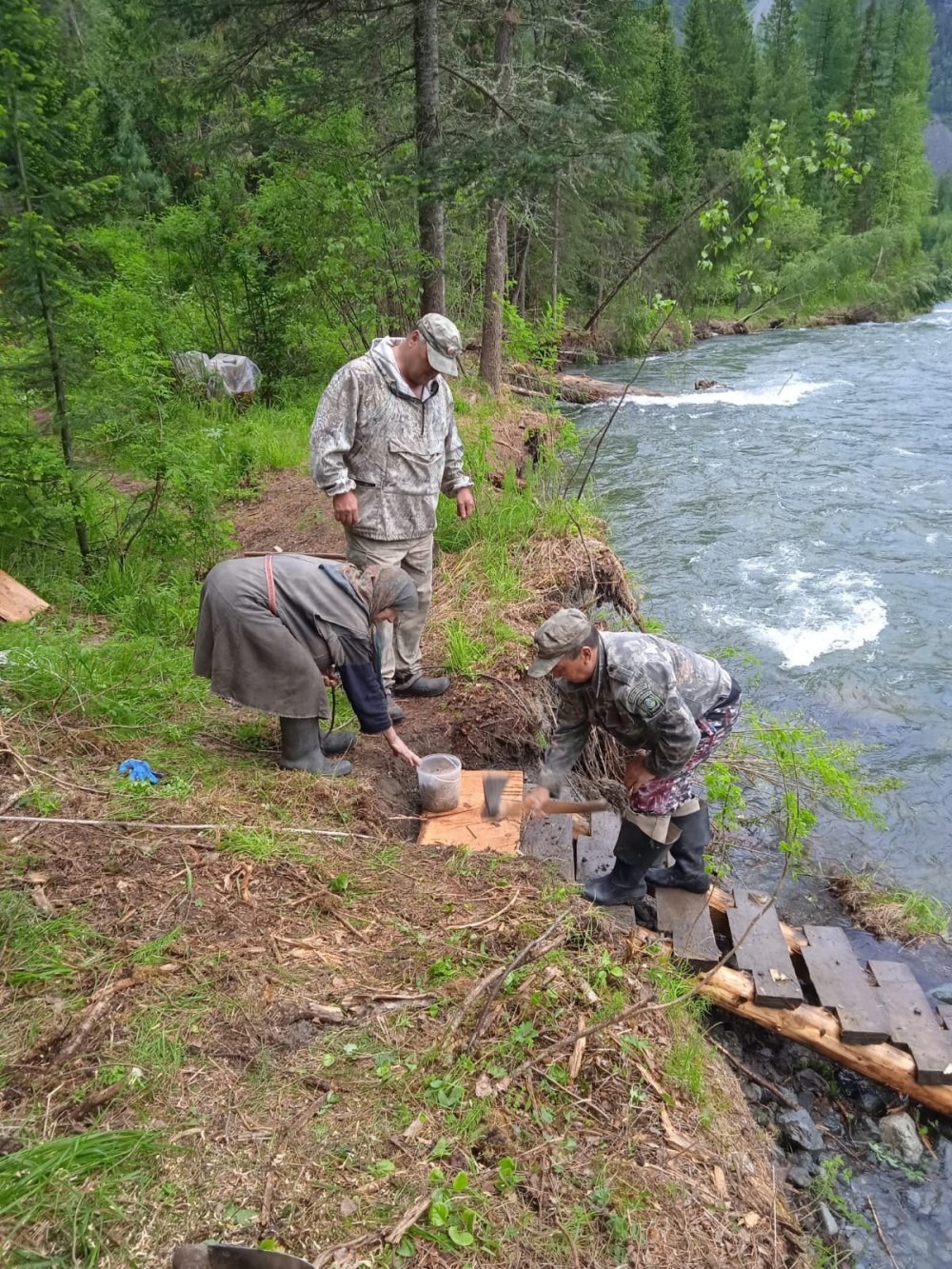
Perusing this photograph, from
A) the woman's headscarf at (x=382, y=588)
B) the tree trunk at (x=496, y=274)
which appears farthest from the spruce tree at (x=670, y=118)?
the woman's headscarf at (x=382, y=588)

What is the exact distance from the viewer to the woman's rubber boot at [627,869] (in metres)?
3.38

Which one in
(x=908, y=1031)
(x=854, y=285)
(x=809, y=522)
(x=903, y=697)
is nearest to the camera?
(x=908, y=1031)

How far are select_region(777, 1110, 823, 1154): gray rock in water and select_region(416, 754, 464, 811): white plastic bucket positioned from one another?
1712mm

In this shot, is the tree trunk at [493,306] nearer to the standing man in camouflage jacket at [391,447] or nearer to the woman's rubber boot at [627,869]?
the standing man in camouflage jacket at [391,447]

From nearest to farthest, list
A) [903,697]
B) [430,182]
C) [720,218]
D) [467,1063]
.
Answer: [467,1063]
[720,218]
[903,697]
[430,182]

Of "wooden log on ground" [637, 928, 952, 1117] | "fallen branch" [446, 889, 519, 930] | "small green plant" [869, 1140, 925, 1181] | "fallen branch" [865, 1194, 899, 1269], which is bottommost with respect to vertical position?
"small green plant" [869, 1140, 925, 1181]

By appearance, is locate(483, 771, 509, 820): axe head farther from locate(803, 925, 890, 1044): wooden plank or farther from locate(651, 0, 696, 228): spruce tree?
locate(651, 0, 696, 228): spruce tree

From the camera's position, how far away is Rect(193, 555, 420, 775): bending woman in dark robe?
3.19m

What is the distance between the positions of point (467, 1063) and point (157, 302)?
9.61 metres

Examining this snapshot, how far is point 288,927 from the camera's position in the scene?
2.59 m

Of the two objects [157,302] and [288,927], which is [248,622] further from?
[157,302]

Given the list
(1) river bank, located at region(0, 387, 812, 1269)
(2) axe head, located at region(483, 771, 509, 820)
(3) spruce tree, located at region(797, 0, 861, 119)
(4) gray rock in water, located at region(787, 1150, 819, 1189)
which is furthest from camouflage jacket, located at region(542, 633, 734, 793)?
(3) spruce tree, located at region(797, 0, 861, 119)

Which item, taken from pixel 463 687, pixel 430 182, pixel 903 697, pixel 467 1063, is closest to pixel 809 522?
pixel 903 697

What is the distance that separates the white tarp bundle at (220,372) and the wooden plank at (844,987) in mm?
8519
